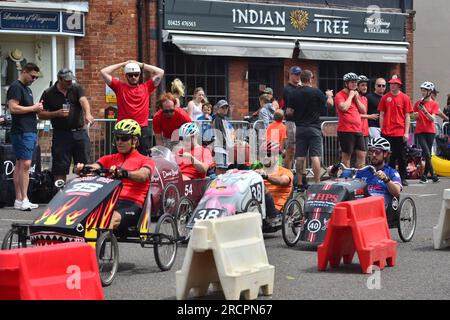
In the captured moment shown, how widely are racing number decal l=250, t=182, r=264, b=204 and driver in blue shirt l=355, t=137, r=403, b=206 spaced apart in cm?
111

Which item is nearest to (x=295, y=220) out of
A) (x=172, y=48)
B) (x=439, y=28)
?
(x=172, y=48)

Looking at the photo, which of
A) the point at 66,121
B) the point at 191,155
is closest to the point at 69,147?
the point at 66,121

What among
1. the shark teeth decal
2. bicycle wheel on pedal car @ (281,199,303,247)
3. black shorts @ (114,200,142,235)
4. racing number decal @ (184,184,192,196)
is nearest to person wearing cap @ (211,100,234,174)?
racing number decal @ (184,184,192,196)

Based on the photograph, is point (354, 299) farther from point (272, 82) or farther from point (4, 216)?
point (272, 82)

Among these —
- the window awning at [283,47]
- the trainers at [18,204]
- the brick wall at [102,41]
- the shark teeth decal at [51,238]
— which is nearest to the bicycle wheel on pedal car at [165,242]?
the shark teeth decal at [51,238]

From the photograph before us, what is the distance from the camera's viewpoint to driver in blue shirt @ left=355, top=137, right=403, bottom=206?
39.1ft

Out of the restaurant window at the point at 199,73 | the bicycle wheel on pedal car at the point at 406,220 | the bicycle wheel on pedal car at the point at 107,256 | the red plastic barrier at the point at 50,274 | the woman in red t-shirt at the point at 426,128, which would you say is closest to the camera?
the red plastic barrier at the point at 50,274

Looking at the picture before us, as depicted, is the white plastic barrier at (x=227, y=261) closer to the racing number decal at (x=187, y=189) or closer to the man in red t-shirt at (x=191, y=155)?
the racing number decal at (x=187, y=189)

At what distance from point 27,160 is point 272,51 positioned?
487 inches

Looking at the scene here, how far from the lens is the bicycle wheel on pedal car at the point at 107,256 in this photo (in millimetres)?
9320

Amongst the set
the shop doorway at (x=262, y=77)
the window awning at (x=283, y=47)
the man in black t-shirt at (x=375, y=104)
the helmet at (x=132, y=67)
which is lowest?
the man in black t-shirt at (x=375, y=104)

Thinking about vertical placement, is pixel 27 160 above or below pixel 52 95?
below

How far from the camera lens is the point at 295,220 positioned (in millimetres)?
12062

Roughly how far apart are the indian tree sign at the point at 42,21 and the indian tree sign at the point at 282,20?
2347 mm
